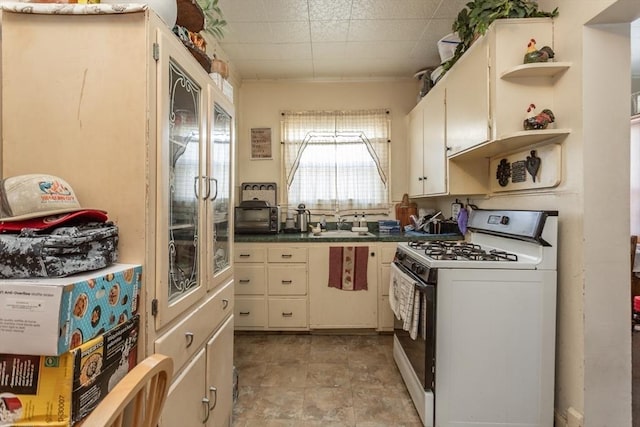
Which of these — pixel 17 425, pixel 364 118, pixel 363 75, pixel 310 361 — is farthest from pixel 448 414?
pixel 363 75

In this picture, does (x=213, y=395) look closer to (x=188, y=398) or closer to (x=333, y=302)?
(x=188, y=398)

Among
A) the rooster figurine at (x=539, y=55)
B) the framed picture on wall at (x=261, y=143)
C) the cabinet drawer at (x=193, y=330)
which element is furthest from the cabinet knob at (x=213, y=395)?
the framed picture on wall at (x=261, y=143)

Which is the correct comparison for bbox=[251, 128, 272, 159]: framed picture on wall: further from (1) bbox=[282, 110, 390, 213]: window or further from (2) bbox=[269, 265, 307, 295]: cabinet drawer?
(2) bbox=[269, 265, 307, 295]: cabinet drawer

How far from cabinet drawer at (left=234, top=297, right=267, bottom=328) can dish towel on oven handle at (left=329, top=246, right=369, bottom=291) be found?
2.31ft

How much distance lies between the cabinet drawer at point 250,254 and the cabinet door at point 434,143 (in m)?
1.62

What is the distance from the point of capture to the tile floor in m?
1.75

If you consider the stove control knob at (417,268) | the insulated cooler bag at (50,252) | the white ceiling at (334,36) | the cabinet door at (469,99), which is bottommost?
the stove control knob at (417,268)

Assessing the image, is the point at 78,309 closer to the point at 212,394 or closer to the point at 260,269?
the point at 212,394

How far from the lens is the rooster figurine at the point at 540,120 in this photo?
62.2 inches

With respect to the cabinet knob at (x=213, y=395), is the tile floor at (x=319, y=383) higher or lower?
lower

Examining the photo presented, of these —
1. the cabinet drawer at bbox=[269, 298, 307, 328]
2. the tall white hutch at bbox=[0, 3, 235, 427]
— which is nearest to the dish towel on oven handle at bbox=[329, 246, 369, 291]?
the cabinet drawer at bbox=[269, 298, 307, 328]

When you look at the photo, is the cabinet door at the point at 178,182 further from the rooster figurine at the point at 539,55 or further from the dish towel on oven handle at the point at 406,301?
the rooster figurine at the point at 539,55

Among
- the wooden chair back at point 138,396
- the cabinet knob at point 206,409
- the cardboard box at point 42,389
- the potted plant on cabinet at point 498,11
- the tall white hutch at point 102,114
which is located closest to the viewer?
the wooden chair back at point 138,396

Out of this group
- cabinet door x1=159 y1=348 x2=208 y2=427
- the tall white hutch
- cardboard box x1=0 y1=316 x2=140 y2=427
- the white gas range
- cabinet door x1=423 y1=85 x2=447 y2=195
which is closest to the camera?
cardboard box x1=0 y1=316 x2=140 y2=427
